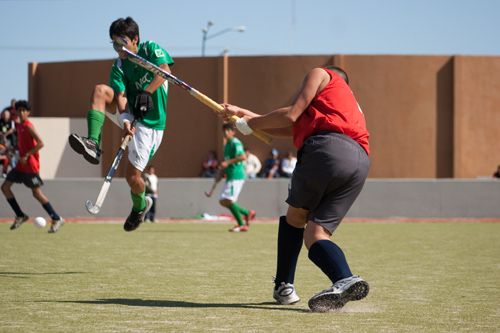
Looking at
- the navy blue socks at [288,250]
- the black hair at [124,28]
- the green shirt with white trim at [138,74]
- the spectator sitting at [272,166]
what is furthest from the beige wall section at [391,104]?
the navy blue socks at [288,250]

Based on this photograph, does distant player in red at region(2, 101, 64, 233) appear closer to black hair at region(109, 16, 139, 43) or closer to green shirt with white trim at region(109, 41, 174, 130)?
green shirt with white trim at region(109, 41, 174, 130)

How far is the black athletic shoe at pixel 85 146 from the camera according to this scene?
6.25 metres

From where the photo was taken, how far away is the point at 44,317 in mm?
4621

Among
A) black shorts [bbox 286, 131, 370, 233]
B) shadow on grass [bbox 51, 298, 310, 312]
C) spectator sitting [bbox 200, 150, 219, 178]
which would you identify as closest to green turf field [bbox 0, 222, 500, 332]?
shadow on grass [bbox 51, 298, 310, 312]

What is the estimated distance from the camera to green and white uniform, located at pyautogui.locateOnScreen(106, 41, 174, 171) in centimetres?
718

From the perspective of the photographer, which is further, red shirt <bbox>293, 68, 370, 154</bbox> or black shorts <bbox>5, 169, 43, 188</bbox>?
black shorts <bbox>5, 169, 43, 188</bbox>

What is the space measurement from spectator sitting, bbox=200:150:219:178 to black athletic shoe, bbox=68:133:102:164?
54.0 ft

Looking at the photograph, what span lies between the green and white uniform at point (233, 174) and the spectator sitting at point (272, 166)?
871 cm

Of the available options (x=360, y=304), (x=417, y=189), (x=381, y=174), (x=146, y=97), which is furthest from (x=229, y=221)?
(x=360, y=304)

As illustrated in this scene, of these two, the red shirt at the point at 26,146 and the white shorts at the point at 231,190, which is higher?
the red shirt at the point at 26,146

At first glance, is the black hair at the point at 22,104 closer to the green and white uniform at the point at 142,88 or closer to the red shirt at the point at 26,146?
the red shirt at the point at 26,146

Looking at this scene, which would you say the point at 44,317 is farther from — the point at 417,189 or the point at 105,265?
the point at 417,189

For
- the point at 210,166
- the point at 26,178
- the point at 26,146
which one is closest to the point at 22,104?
the point at 26,146

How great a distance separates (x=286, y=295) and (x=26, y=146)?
27.1 ft
